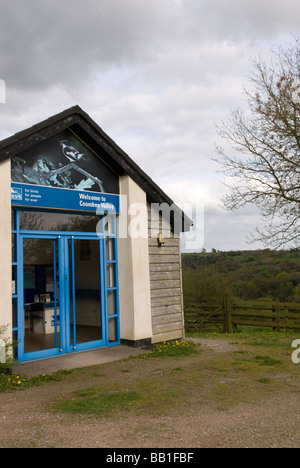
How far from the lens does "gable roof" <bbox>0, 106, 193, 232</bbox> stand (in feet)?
24.6

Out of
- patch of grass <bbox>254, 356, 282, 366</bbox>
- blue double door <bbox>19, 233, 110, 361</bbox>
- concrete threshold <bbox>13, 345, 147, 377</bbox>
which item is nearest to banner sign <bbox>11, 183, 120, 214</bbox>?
blue double door <bbox>19, 233, 110, 361</bbox>

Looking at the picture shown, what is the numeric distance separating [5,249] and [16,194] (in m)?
1.08

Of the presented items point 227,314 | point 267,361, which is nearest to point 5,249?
point 267,361

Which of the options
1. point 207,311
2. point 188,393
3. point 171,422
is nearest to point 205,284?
point 207,311

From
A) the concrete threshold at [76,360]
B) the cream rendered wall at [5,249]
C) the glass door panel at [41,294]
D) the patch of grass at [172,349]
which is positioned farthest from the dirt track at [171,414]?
the cream rendered wall at [5,249]

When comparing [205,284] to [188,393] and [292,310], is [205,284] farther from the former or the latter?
[188,393]

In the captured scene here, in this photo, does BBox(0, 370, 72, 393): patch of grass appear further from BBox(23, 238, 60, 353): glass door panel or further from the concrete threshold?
BBox(23, 238, 60, 353): glass door panel

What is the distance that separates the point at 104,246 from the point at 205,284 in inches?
430

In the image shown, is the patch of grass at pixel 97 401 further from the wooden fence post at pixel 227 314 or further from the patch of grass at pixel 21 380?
the wooden fence post at pixel 227 314

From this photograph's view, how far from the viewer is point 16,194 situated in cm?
760

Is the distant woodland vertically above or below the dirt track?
above

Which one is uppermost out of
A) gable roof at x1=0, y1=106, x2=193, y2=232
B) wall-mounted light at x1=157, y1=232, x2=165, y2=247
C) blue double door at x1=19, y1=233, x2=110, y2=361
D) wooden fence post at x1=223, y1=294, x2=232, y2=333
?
gable roof at x1=0, y1=106, x2=193, y2=232

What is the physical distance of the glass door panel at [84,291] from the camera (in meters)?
8.56

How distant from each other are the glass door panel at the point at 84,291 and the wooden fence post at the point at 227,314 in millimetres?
7632
